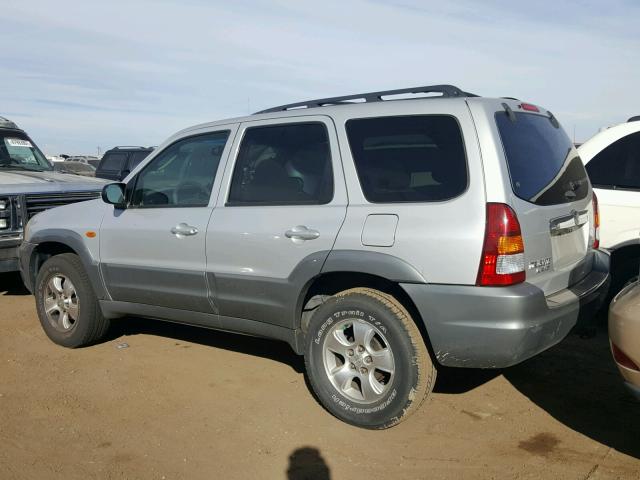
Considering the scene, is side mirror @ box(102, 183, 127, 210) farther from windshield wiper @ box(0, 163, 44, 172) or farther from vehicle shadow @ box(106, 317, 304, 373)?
windshield wiper @ box(0, 163, 44, 172)

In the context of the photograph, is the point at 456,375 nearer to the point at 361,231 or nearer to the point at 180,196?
the point at 361,231

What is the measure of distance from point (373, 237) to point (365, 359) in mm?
744

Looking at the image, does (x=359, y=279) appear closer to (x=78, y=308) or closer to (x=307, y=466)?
(x=307, y=466)

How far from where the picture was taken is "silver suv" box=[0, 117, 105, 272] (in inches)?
266

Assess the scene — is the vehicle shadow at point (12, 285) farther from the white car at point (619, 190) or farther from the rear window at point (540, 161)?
the white car at point (619, 190)

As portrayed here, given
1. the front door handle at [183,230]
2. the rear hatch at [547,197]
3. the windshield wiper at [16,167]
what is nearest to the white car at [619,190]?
the rear hatch at [547,197]

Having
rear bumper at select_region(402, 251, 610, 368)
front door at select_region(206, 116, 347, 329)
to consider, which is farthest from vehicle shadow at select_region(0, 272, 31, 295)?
rear bumper at select_region(402, 251, 610, 368)

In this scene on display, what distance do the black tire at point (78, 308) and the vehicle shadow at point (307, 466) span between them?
249 centimetres

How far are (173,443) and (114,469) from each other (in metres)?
0.38

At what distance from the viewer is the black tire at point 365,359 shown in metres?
3.62

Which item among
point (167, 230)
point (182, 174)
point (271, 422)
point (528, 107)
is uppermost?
point (528, 107)

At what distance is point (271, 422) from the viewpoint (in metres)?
3.97

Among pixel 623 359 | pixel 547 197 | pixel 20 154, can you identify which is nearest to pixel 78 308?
pixel 547 197

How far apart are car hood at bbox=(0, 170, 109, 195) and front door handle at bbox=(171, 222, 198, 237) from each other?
10.7 ft
